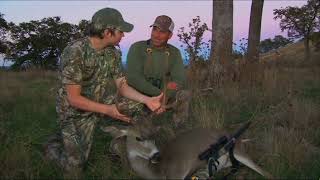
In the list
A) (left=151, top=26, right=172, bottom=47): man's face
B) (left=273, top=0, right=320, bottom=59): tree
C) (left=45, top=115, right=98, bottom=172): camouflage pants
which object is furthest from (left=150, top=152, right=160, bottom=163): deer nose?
(left=273, top=0, right=320, bottom=59): tree

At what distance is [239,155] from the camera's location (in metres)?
5.31

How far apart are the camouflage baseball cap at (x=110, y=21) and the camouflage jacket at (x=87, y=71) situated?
12.2 inches

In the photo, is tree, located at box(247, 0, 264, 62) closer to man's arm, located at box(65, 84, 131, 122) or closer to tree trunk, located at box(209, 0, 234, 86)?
tree trunk, located at box(209, 0, 234, 86)

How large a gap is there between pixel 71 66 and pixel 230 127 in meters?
2.37

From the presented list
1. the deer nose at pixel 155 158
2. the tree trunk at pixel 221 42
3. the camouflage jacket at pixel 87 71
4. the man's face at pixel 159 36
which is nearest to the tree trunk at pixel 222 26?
the tree trunk at pixel 221 42

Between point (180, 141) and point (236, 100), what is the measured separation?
3.91m

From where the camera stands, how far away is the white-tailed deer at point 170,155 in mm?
5145

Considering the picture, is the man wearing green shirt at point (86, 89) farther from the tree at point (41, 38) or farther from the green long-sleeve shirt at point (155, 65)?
the tree at point (41, 38)

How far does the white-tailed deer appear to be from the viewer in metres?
5.14

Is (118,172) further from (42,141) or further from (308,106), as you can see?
(308,106)

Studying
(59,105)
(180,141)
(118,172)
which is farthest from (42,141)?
(180,141)

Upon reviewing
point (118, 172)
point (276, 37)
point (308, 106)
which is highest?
point (276, 37)

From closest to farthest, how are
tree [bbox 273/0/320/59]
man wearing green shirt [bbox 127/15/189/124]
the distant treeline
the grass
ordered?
1. the grass
2. man wearing green shirt [bbox 127/15/189/124]
3. the distant treeline
4. tree [bbox 273/0/320/59]

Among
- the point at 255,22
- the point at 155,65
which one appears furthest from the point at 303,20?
the point at 155,65
